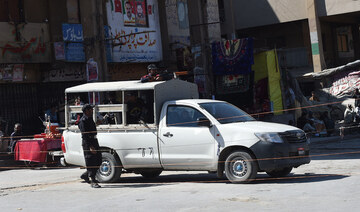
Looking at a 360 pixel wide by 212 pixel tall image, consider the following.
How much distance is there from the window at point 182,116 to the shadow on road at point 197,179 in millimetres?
1243

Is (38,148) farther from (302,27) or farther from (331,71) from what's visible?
(302,27)

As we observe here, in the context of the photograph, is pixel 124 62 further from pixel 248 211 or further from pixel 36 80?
pixel 248 211

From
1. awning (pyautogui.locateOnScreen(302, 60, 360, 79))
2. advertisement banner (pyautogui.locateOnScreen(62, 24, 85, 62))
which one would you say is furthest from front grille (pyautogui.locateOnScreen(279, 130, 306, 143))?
awning (pyautogui.locateOnScreen(302, 60, 360, 79))

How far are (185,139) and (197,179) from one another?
1300 millimetres

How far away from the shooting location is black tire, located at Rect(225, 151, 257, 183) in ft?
36.0

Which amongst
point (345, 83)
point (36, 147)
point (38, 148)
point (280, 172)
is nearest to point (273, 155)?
point (280, 172)

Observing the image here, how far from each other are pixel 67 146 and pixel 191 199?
4764mm

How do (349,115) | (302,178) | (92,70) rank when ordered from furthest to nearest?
(349,115) → (92,70) → (302,178)

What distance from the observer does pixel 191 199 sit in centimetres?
944

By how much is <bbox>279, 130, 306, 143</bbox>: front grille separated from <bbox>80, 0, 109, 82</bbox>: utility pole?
33.2 ft

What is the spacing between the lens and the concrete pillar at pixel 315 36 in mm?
36250

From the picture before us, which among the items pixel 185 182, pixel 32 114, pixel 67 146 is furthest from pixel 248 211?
pixel 32 114

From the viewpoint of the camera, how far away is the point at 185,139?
11.7 meters

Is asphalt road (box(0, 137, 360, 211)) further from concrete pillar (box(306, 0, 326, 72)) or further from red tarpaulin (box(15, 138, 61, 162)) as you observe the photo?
concrete pillar (box(306, 0, 326, 72))
